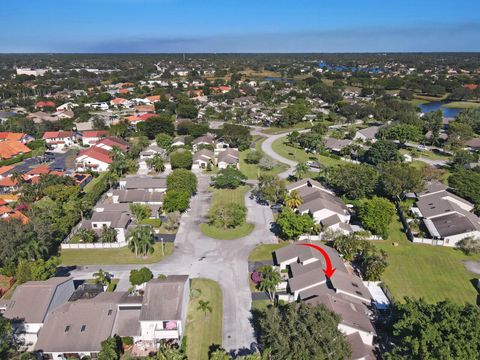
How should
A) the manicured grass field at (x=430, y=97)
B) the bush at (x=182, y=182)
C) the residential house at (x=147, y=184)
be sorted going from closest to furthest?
the bush at (x=182, y=182)
the residential house at (x=147, y=184)
the manicured grass field at (x=430, y=97)

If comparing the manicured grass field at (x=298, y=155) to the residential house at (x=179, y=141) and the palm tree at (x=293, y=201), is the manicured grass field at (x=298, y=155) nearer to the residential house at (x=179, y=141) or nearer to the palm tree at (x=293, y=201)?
the residential house at (x=179, y=141)

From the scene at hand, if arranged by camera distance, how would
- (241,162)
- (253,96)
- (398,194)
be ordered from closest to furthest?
1. (398,194)
2. (241,162)
3. (253,96)

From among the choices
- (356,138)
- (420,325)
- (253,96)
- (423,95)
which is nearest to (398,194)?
(420,325)

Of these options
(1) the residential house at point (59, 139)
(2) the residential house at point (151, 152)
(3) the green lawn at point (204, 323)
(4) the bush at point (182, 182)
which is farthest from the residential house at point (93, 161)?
(3) the green lawn at point (204, 323)

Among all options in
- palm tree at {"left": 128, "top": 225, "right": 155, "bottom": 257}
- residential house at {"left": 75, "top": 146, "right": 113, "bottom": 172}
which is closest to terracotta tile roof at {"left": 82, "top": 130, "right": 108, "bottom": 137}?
residential house at {"left": 75, "top": 146, "right": 113, "bottom": 172}

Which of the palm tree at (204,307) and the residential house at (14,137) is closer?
the palm tree at (204,307)

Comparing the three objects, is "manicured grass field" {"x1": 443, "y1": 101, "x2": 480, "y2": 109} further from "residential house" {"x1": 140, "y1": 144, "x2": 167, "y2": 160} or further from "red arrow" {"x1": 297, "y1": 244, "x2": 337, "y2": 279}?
"red arrow" {"x1": 297, "y1": 244, "x2": 337, "y2": 279}

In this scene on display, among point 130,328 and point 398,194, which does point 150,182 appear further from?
point 398,194
